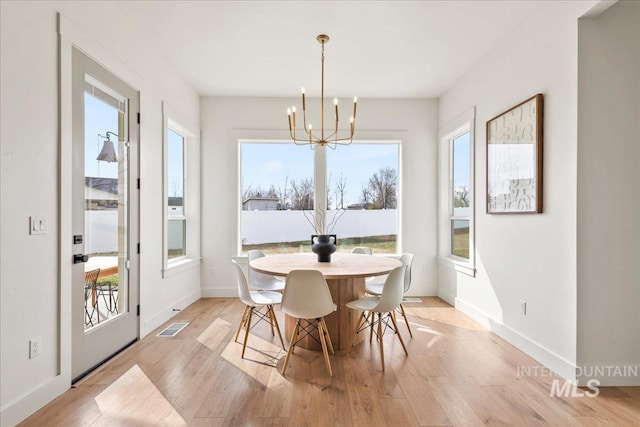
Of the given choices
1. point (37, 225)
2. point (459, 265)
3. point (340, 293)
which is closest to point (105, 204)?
point (37, 225)

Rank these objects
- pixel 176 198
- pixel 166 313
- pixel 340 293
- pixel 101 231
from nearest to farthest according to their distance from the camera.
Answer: pixel 101 231
pixel 340 293
pixel 166 313
pixel 176 198

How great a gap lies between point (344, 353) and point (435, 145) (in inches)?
131

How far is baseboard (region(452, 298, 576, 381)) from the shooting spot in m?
2.40

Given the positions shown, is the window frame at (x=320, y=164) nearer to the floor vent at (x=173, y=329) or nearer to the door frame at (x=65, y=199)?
the floor vent at (x=173, y=329)

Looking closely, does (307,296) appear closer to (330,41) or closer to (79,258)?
(79,258)

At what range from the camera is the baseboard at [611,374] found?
7.52 ft

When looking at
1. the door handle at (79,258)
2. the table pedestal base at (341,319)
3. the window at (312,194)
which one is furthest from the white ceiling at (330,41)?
the table pedestal base at (341,319)

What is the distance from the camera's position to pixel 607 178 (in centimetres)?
230

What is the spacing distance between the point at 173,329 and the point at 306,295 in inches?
72.7

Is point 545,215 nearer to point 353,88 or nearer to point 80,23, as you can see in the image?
point 353,88

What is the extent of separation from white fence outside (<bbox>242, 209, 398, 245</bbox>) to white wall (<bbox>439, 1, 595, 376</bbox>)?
1.55 meters

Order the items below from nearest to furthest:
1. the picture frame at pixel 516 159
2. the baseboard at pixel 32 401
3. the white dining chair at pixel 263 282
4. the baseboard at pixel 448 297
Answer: the baseboard at pixel 32 401 → the picture frame at pixel 516 159 → the white dining chair at pixel 263 282 → the baseboard at pixel 448 297

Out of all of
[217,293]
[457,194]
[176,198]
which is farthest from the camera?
[217,293]

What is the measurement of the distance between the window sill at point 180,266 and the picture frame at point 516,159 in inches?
139
